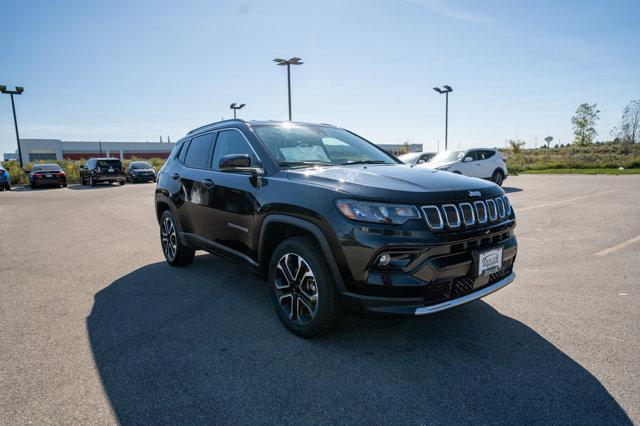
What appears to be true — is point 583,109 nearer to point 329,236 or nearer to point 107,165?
point 107,165

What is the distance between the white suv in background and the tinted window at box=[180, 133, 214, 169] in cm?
1183

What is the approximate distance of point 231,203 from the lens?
3895mm

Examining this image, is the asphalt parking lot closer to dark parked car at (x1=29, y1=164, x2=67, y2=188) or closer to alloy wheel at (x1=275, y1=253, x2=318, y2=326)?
alloy wheel at (x1=275, y1=253, x2=318, y2=326)

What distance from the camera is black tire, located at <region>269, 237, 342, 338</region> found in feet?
9.48

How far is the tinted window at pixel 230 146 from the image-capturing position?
3846 mm

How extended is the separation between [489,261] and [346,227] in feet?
3.61

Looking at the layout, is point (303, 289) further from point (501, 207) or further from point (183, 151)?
point (183, 151)

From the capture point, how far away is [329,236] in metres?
2.79

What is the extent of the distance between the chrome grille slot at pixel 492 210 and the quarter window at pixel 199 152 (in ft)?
9.88

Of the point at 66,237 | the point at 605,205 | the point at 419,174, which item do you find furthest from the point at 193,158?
the point at 605,205

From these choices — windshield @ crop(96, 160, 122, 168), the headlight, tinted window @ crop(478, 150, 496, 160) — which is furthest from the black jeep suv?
windshield @ crop(96, 160, 122, 168)

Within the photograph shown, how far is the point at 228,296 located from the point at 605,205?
988 centimetres

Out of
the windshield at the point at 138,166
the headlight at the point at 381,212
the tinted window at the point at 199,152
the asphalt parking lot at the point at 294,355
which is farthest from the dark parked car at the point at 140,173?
the headlight at the point at 381,212

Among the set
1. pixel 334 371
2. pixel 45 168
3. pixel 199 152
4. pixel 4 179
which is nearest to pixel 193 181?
pixel 199 152
